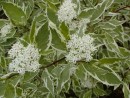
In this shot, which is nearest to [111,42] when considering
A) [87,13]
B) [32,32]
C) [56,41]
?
[87,13]

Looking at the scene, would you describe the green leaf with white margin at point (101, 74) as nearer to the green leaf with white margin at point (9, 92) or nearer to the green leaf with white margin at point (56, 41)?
the green leaf with white margin at point (56, 41)

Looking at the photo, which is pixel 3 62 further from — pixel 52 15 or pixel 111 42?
pixel 111 42

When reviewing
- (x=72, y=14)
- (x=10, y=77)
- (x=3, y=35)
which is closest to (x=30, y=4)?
(x=3, y=35)

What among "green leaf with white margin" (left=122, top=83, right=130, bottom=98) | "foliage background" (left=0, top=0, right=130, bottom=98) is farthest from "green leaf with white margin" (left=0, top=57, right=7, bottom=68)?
"green leaf with white margin" (left=122, top=83, right=130, bottom=98)

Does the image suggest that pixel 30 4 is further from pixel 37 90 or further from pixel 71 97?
pixel 71 97

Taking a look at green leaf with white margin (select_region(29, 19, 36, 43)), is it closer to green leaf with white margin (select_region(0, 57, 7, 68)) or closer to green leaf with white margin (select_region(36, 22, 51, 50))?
green leaf with white margin (select_region(36, 22, 51, 50))

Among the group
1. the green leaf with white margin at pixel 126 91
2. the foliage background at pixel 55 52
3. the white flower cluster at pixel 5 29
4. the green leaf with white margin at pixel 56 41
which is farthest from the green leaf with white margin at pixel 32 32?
the green leaf with white margin at pixel 126 91
